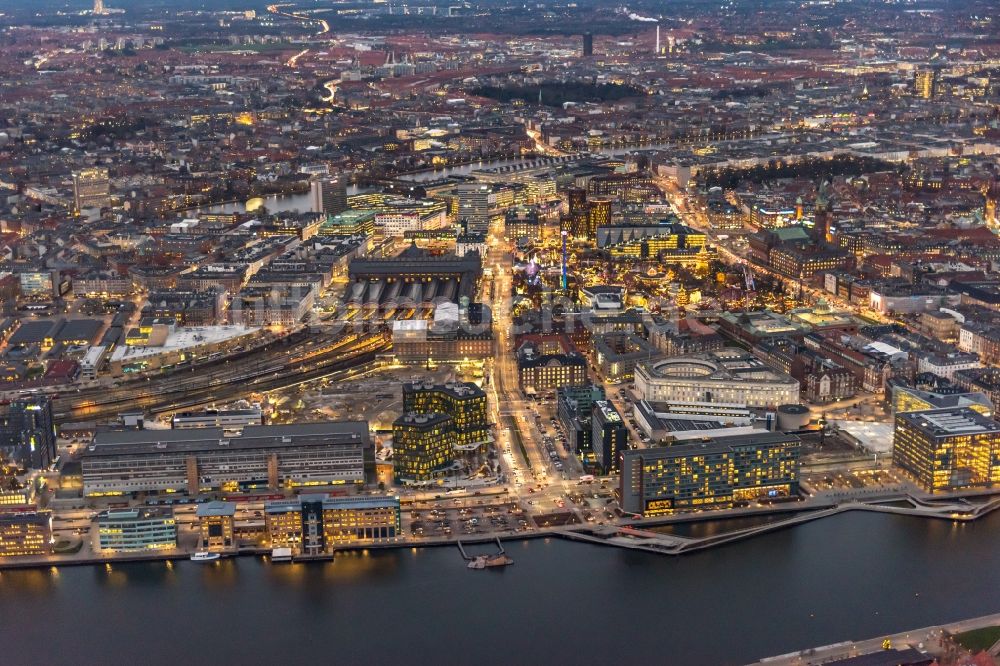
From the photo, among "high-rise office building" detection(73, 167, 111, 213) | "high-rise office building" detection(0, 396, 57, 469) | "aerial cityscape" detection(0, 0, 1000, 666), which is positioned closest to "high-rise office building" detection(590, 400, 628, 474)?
"aerial cityscape" detection(0, 0, 1000, 666)

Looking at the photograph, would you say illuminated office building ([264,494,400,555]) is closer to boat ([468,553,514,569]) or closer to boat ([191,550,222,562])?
boat ([191,550,222,562])

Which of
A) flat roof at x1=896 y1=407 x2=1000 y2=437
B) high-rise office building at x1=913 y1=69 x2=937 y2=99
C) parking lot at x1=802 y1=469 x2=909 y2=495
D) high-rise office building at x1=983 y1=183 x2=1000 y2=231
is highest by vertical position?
high-rise office building at x1=913 y1=69 x2=937 y2=99

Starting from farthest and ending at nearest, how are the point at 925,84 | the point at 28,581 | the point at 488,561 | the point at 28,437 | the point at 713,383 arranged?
the point at 925,84
the point at 713,383
the point at 28,437
the point at 488,561
the point at 28,581

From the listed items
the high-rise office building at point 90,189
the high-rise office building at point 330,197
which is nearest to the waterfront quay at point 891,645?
the high-rise office building at point 330,197

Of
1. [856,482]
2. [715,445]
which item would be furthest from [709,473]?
[856,482]

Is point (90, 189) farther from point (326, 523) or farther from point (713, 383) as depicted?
point (326, 523)

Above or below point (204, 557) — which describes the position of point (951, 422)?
above

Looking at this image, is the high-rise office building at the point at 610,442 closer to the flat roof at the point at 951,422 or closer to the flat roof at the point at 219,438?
the flat roof at the point at 219,438

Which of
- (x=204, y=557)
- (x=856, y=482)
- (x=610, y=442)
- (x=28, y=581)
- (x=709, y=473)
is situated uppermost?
(x=610, y=442)
